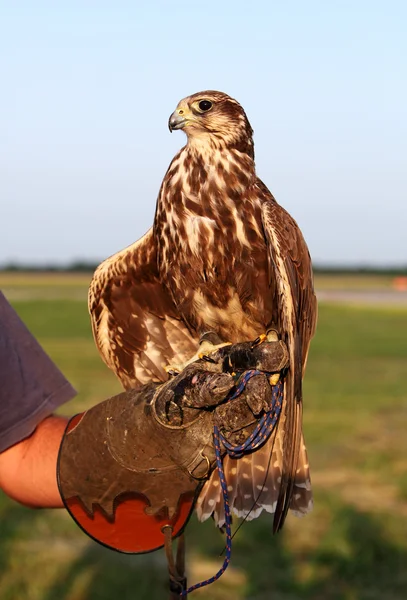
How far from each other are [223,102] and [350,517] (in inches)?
185

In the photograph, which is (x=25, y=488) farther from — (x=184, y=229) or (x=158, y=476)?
(x=184, y=229)

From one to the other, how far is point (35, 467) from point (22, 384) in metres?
0.37

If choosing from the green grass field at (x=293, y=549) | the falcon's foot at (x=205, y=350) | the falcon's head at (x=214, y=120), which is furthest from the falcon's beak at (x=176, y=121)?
the green grass field at (x=293, y=549)

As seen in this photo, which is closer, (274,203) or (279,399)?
(279,399)

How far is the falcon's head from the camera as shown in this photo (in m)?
3.24

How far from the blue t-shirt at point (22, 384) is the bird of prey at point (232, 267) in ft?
1.28

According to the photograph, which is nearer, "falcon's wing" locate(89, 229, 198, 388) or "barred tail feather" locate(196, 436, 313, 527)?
"barred tail feather" locate(196, 436, 313, 527)

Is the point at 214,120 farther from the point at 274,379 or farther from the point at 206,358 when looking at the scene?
the point at 274,379

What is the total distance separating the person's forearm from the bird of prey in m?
0.60

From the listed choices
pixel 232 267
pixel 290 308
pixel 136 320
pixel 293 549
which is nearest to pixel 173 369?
pixel 136 320

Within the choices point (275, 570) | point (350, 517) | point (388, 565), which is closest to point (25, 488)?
point (275, 570)

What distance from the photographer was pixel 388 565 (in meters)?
6.01

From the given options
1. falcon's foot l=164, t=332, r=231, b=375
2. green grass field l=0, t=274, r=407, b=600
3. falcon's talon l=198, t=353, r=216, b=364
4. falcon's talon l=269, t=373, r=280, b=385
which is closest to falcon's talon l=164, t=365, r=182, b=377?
falcon's foot l=164, t=332, r=231, b=375

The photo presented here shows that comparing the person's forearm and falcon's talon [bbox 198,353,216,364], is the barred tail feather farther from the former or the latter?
the person's forearm
